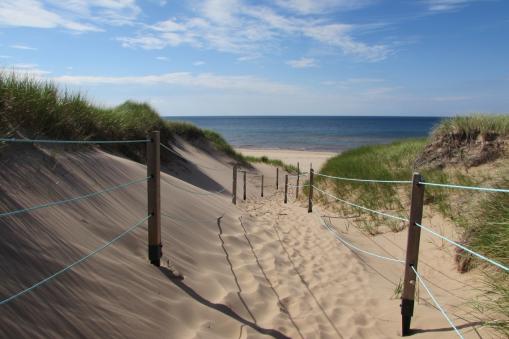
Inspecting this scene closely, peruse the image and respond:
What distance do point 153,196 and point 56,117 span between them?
12.3 feet

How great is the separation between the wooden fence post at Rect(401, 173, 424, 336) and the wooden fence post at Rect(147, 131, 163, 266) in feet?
8.38

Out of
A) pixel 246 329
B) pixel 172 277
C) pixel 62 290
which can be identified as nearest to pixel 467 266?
pixel 246 329

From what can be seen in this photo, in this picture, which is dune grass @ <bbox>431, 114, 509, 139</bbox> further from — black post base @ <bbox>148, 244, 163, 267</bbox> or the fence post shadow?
black post base @ <bbox>148, 244, 163, 267</bbox>

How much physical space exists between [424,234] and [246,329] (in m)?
4.19

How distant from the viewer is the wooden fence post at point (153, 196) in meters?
4.20

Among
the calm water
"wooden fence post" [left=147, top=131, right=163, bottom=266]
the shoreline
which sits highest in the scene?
"wooden fence post" [left=147, top=131, right=163, bottom=266]

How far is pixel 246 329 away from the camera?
3541 mm

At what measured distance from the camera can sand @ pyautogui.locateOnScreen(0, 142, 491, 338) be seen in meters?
3.00

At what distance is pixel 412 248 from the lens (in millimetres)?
3535

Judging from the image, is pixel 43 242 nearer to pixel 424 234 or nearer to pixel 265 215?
pixel 424 234

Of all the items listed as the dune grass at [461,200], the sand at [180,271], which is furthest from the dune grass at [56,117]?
the dune grass at [461,200]

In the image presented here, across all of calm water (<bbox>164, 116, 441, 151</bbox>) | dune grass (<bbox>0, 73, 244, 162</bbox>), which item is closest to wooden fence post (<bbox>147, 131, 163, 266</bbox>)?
dune grass (<bbox>0, 73, 244, 162</bbox>)

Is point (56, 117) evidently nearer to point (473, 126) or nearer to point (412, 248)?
point (412, 248)

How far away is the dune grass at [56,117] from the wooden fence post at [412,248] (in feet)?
16.2
